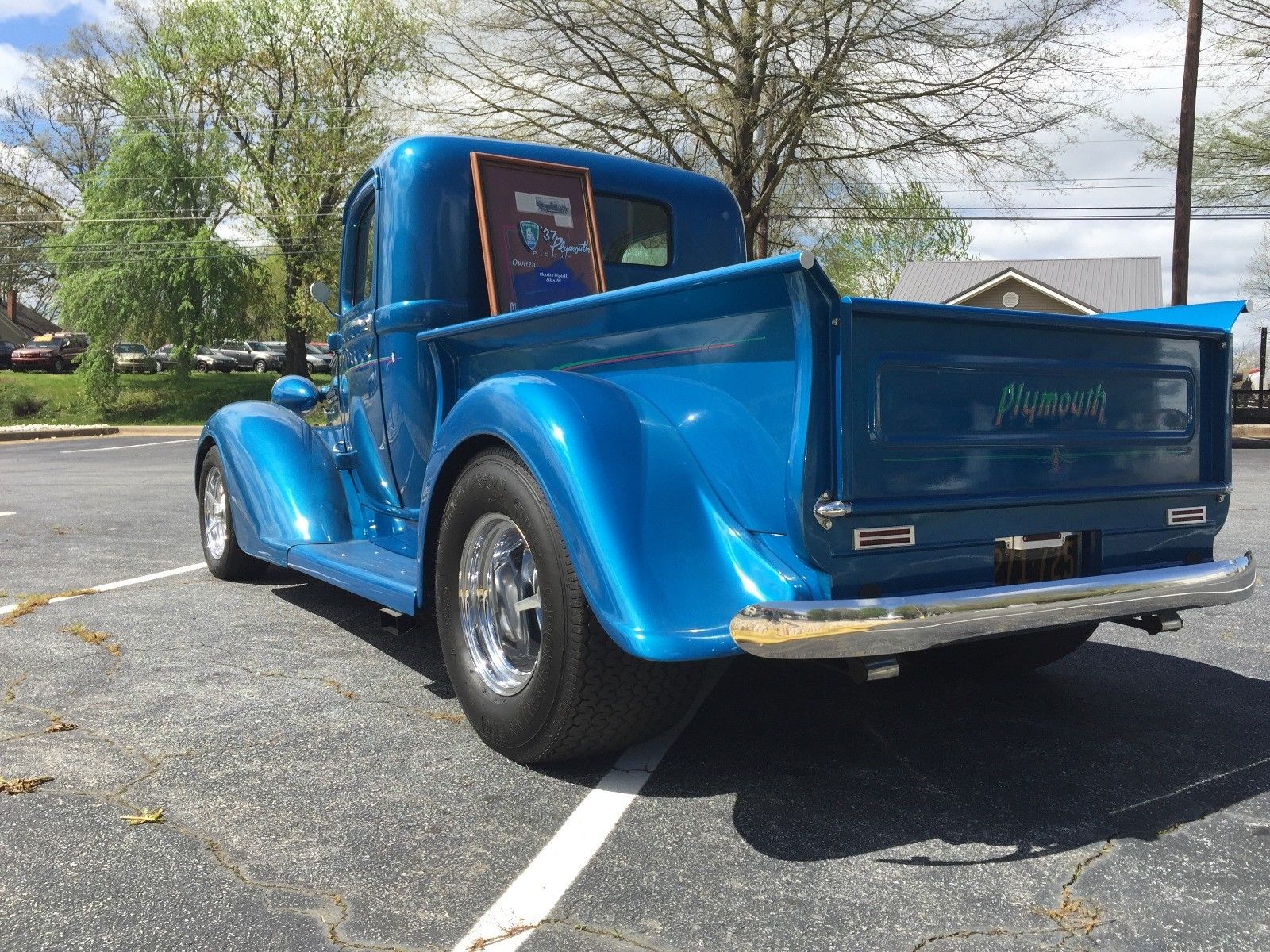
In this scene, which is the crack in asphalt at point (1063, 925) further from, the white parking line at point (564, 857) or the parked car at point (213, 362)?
the parked car at point (213, 362)

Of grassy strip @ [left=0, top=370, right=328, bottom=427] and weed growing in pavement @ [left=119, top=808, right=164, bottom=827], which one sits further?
grassy strip @ [left=0, top=370, right=328, bottom=427]

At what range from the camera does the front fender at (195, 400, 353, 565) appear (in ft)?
16.4

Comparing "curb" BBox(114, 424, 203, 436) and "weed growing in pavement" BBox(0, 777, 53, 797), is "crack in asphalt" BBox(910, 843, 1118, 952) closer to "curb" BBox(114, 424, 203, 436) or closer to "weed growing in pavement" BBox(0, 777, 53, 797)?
"weed growing in pavement" BBox(0, 777, 53, 797)

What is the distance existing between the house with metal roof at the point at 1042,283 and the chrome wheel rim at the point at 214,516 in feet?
104

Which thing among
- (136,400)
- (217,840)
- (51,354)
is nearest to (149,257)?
(136,400)

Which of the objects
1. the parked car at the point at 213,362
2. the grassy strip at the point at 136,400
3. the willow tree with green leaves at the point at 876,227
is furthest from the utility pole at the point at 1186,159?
the parked car at the point at 213,362

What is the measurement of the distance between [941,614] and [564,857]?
1093mm

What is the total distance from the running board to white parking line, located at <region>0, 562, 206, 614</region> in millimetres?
1799

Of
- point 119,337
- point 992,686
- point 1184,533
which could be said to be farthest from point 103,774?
point 119,337

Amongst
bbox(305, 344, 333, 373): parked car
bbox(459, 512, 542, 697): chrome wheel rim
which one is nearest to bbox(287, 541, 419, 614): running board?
bbox(459, 512, 542, 697): chrome wheel rim

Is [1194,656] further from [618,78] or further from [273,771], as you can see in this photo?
[618,78]

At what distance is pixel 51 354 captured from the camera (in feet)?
143

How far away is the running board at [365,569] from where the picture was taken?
3836mm

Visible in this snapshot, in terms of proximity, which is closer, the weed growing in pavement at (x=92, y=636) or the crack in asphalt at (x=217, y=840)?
the crack in asphalt at (x=217, y=840)
